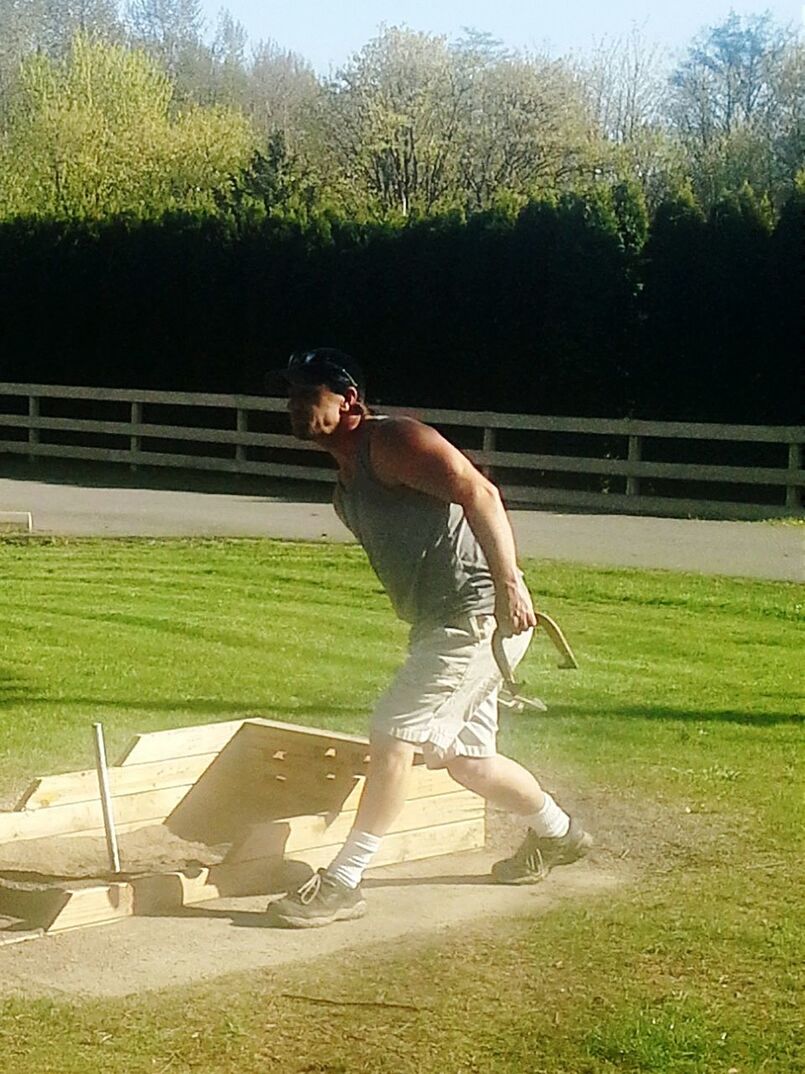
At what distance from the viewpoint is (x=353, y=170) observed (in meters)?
39.6

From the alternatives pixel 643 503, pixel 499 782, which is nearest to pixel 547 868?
pixel 499 782

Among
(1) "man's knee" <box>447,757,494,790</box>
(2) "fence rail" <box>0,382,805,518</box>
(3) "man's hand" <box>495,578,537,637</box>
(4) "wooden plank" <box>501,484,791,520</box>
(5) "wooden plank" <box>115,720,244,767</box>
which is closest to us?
(3) "man's hand" <box>495,578,537,637</box>

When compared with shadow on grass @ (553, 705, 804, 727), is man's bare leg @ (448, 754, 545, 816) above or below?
above

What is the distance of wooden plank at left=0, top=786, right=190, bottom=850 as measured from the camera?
19.9 ft

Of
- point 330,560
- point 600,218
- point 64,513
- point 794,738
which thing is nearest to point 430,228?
point 600,218

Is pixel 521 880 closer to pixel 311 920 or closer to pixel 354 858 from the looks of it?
pixel 354 858

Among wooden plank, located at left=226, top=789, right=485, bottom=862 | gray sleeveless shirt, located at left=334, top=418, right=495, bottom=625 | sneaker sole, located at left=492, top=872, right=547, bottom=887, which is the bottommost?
sneaker sole, located at left=492, top=872, right=547, bottom=887

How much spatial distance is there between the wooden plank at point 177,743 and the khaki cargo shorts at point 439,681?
151 centimetres

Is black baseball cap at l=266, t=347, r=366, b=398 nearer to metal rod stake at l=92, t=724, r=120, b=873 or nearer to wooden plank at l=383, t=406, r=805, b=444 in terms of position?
metal rod stake at l=92, t=724, r=120, b=873

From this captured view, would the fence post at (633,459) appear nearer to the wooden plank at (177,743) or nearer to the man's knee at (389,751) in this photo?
the wooden plank at (177,743)

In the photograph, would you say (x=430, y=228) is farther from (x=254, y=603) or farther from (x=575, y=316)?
(x=254, y=603)

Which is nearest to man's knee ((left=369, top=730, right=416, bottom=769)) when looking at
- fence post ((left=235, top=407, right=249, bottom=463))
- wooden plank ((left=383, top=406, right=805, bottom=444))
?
wooden plank ((left=383, top=406, right=805, bottom=444))

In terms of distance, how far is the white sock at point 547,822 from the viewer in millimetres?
5820

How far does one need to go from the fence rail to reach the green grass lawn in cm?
590
